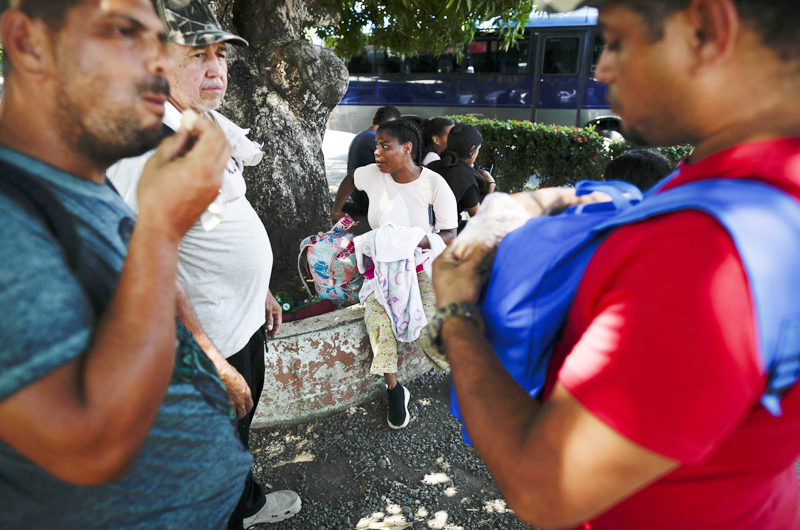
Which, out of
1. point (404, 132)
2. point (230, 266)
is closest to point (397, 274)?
point (404, 132)

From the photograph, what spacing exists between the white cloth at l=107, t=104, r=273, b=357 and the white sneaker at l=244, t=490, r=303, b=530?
1.10m

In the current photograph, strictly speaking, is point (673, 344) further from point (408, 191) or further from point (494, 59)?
point (494, 59)

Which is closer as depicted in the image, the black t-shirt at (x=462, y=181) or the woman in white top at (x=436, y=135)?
the black t-shirt at (x=462, y=181)

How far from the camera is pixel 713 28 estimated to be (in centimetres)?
77

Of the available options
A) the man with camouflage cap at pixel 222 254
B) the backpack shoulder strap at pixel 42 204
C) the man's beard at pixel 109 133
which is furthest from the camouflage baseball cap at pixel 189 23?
the backpack shoulder strap at pixel 42 204

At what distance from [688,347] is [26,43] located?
40.7 inches

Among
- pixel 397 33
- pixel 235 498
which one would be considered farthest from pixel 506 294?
pixel 397 33

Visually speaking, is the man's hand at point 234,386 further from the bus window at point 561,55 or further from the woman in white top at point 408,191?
the bus window at point 561,55

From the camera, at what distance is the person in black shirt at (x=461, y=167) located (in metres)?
4.39

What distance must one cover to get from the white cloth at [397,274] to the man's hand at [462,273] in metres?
2.07

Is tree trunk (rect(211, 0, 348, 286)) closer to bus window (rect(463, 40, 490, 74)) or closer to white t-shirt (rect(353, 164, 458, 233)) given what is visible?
white t-shirt (rect(353, 164, 458, 233))

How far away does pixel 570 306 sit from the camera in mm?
957

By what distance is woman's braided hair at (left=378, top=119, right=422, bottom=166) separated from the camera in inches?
147

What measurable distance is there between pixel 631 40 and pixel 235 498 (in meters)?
1.20
